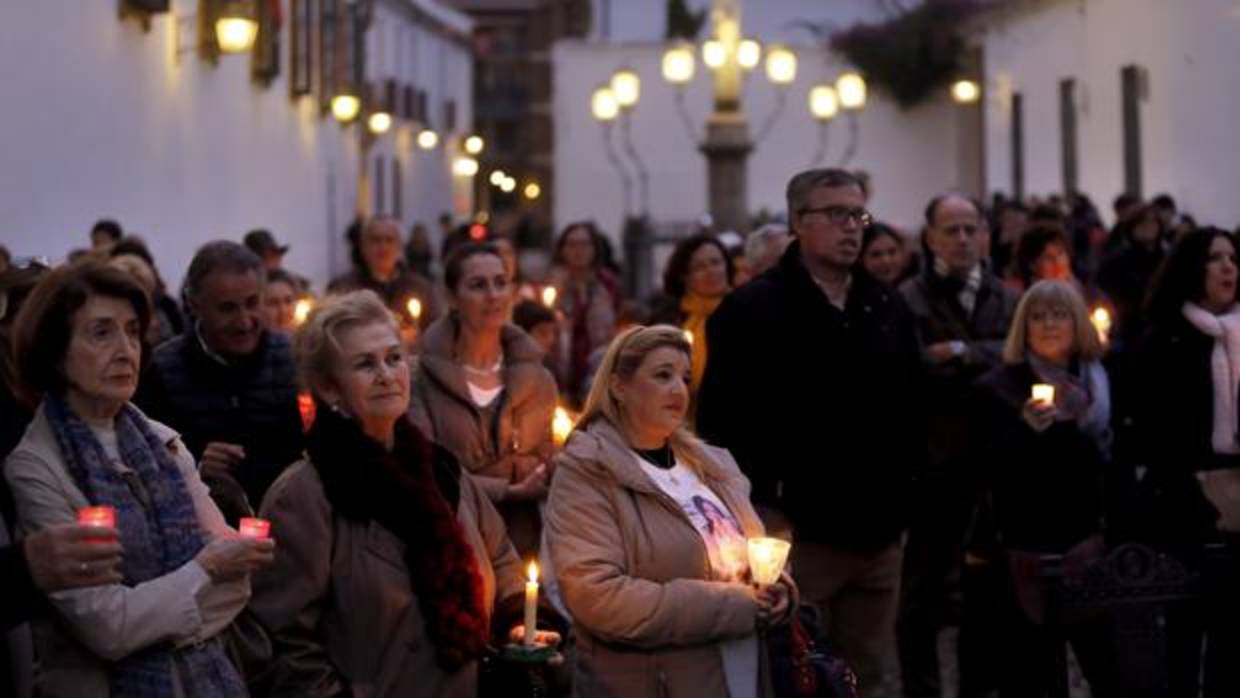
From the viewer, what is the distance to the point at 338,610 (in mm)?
6672

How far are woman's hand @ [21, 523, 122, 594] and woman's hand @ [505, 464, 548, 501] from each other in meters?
3.40

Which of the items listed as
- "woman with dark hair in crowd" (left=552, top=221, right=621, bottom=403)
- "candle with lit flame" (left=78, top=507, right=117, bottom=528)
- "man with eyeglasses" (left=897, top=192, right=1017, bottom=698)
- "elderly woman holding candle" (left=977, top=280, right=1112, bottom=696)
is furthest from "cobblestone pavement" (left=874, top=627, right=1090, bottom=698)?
"candle with lit flame" (left=78, top=507, right=117, bottom=528)

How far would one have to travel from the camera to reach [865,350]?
8609 millimetres

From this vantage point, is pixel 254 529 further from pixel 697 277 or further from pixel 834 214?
pixel 697 277

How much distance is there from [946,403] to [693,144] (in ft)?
126

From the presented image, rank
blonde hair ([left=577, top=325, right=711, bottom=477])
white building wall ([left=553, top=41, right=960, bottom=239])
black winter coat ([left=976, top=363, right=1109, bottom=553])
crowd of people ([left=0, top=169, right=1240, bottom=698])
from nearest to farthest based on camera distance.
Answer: crowd of people ([left=0, top=169, right=1240, bottom=698]) → blonde hair ([left=577, top=325, right=711, bottom=477]) → black winter coat ([left=976, top=363, right=1109, bottom=553]) → white building wall ([left=553, top=41, right=960, bottom=239])

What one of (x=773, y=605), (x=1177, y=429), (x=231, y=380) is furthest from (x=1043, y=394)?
(x=773, y=605)

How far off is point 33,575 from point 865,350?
12.7ft

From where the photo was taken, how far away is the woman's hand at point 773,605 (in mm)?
6508

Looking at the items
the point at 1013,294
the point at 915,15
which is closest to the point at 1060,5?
the point at 915,15

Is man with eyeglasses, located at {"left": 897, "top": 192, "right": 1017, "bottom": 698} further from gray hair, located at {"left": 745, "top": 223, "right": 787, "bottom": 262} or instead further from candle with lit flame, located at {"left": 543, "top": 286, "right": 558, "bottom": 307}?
candle with lit flame, located at {"left": 543, "top": 286, "right": 558, "bottom": 307}

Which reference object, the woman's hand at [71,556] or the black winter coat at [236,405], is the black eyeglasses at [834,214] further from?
the woman's hand at [71,556]

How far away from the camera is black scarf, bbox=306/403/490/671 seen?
21.9ft

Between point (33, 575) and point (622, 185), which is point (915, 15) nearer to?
point (622, 185)
